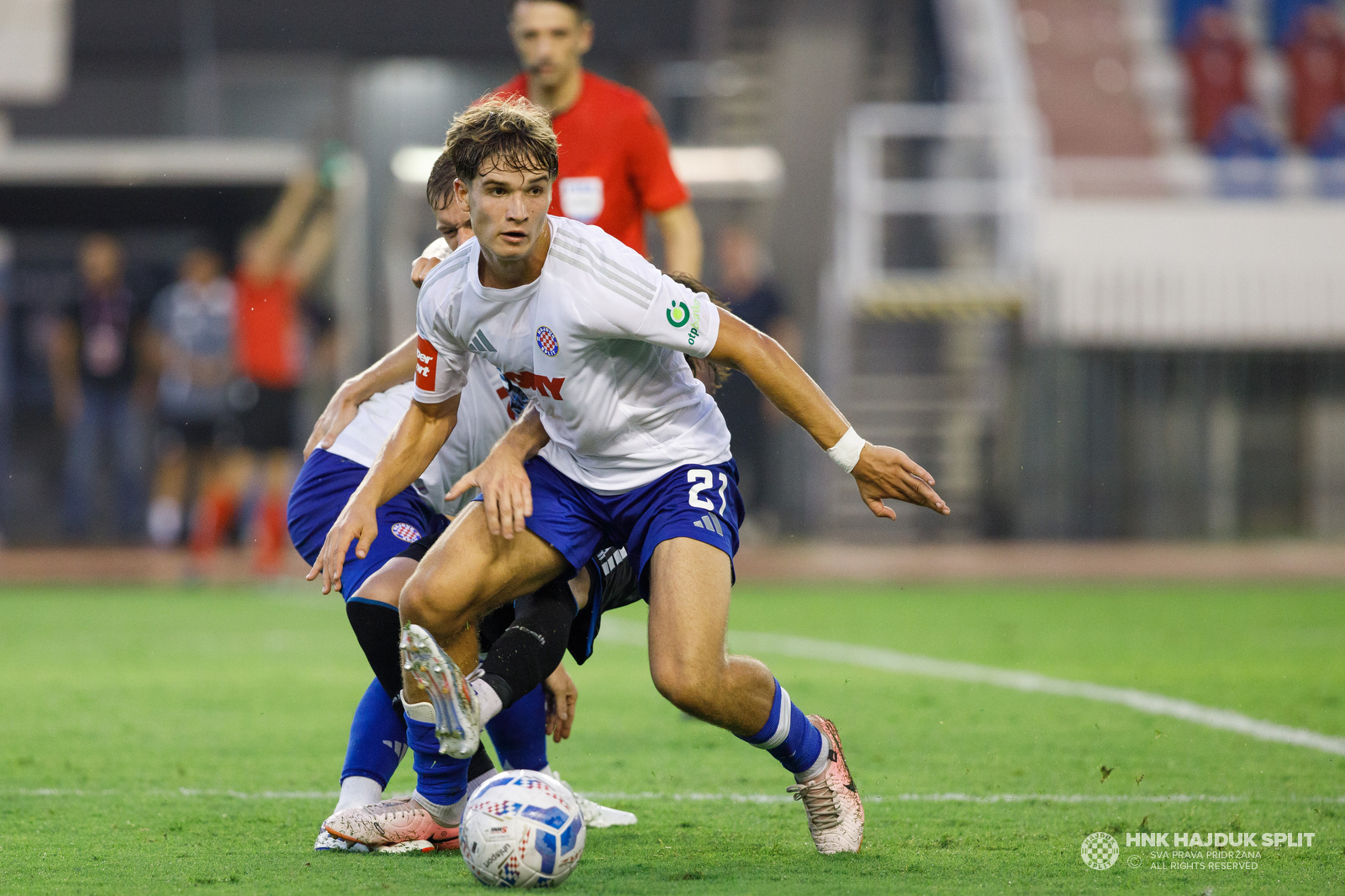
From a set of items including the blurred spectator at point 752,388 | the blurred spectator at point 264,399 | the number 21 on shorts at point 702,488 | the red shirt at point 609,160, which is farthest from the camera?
the blurred spectator at point 752,388

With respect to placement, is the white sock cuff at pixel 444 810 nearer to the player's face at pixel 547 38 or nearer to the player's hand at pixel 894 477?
the player's hand at pixel 894 477

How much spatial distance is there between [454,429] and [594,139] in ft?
5.72

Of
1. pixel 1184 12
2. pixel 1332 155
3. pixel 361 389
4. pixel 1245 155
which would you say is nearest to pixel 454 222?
pixel 361 389

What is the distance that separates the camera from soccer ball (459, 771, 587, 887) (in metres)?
3.91

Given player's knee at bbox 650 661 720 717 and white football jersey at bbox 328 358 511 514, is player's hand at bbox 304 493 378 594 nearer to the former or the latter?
white football jersey at bbox 328 358 511 514

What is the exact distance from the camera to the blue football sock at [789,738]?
4.39 metres

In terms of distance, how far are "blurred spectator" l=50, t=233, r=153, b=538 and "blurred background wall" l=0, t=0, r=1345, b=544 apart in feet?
1.01

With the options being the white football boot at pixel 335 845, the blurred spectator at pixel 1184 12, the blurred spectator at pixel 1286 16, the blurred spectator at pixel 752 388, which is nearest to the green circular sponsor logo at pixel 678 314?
the white football boot at pixel 335 845

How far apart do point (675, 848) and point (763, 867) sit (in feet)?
1.03

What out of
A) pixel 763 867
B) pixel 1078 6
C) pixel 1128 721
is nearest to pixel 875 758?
pixel 1128 721

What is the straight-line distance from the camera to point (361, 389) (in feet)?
16.4

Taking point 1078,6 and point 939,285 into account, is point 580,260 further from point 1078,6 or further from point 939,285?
point 1078,6

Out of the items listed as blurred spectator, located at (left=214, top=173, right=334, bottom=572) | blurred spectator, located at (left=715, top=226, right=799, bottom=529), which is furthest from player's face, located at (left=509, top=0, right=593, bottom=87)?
blurred spectator, located at (left=214, top=173, right=334, bottom=572)

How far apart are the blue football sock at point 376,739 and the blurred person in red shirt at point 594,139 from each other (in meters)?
2.04
